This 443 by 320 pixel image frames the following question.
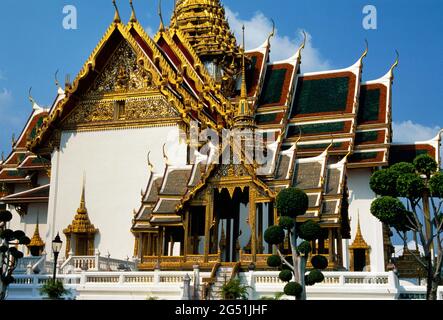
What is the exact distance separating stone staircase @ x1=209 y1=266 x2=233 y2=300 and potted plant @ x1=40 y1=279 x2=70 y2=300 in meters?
2.07

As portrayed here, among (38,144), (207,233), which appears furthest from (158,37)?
(207,233)

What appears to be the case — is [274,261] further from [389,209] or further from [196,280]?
[389,209]

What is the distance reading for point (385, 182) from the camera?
935 cm

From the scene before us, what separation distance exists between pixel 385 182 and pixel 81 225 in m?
7.82

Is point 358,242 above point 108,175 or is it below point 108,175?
below

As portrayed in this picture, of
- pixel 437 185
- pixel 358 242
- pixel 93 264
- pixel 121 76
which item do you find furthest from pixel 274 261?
pixel 121 76

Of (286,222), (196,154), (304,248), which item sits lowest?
(304,248)

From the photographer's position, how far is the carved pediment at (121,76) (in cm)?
1566

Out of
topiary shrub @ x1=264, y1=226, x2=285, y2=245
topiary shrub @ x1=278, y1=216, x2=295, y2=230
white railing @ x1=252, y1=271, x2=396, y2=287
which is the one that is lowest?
white railing @ x1=252, y1=271, x2=396, y2=287

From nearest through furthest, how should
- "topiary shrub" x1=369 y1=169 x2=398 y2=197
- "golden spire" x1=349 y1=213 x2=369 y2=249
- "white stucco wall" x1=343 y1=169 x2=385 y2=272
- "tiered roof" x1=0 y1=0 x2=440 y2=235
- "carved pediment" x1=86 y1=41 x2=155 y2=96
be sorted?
Answer: 1. "topiary shrub" x1=369 y1=169 x2=398 y2=197
2. "tiered roof" x1=0 y1=0 x2=440 y2=235
3. "carved pediment" x1=86 y1=41 x2=155 y2=96
4. "golden spire" x1=349 y1=213 x2=369 y2=249
5. "white stucco wall" x1=343 y1=169 x2=385 y2=272

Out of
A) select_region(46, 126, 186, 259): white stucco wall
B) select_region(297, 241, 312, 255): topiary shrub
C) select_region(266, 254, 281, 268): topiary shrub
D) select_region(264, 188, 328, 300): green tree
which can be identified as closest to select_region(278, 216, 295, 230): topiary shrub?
select_region(264, 188, 328, 300): green tree

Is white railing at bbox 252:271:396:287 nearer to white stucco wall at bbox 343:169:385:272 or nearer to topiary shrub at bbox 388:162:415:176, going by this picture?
topiary shrub at bbox 388:162:415:176

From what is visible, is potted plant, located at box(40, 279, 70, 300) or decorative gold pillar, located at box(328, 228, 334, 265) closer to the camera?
potted plant, located at box(40, 279, 70, 300)

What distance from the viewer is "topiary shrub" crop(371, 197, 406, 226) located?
9.13 metres
